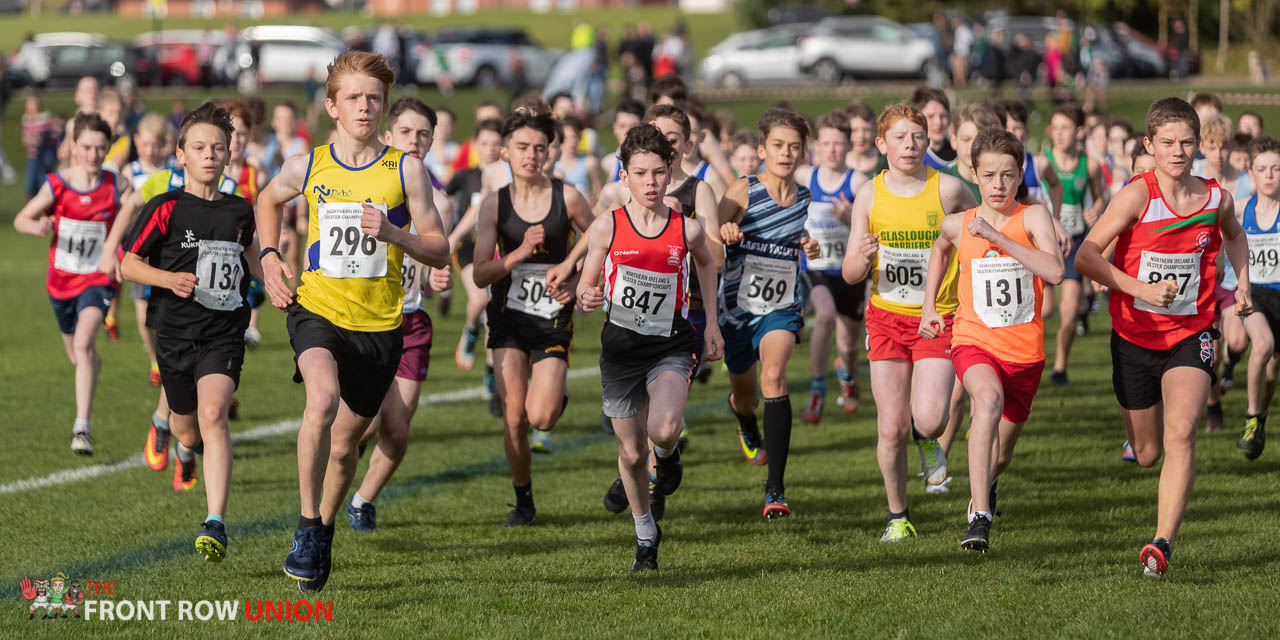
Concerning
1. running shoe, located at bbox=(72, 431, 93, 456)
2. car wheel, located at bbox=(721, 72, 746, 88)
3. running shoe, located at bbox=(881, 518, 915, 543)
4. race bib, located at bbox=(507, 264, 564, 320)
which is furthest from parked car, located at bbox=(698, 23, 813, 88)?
running shoe, located at bbox=(881, 518, 915, 543)

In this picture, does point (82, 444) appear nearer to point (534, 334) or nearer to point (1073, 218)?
point (534, 334)

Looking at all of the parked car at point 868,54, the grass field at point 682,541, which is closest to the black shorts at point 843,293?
the grass field at point 682,541

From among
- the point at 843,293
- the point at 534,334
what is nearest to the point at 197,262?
the point at 534,334

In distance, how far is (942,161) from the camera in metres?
10.4

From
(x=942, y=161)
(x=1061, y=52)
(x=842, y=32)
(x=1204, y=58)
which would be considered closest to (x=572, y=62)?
(x=842, y=32)

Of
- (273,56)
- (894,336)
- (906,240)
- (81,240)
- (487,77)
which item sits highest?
(273,56)

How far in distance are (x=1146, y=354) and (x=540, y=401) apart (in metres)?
2.92

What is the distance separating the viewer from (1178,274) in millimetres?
6652

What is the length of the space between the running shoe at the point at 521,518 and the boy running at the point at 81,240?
10.1 ft

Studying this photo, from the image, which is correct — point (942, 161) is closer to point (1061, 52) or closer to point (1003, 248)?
point (1003, 248)

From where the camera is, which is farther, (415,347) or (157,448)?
(157,448)

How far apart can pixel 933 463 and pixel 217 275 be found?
3.95 m

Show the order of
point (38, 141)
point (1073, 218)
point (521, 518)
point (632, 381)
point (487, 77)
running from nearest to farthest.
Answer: point (632, 381), point (521, 518), point (1073, 218), point (38, 141), point (487, 77)

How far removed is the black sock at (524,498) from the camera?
787 centimetres
